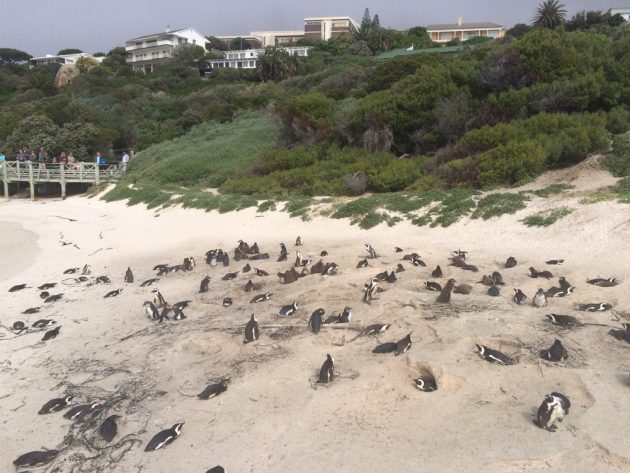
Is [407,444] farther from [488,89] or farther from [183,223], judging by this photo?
[488,89]

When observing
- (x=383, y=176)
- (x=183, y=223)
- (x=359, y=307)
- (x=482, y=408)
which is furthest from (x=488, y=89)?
(x=482, y=408)

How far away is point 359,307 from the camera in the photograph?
6594 mm

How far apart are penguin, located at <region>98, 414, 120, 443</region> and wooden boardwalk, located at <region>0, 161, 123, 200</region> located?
22.7 meters

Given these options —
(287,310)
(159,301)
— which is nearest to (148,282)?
(159,301)

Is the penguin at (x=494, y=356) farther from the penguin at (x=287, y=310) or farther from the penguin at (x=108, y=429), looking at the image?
the penguin at (x=108, y=429)

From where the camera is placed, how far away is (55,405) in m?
4.90

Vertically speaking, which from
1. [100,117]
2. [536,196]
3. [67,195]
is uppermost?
[100,117]

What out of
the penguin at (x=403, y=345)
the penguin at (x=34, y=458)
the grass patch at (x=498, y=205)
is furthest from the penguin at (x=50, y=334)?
the grass patch at (x=498, y=205)

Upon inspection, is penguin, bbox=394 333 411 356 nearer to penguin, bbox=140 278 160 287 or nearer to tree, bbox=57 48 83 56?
penguin, bbox=140 278 160 287


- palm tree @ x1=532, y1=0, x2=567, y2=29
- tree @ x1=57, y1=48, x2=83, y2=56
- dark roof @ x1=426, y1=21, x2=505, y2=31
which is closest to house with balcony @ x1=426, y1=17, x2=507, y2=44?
dark roof @ x1=426, y1=21, x2=505, y2=31

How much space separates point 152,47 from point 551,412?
94.1 m

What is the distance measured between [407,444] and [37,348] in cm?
503

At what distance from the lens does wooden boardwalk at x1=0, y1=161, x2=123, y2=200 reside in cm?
2491

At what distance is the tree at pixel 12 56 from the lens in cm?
9744
